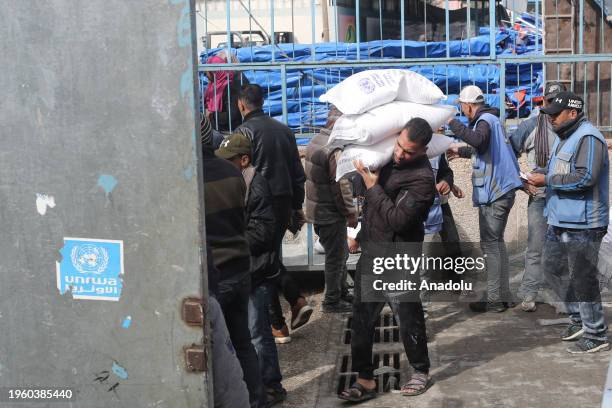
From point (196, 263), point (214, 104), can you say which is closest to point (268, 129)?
point (214, 104)

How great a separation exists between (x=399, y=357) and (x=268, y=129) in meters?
1.89

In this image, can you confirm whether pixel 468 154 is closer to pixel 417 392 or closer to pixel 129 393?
pixel 417 392

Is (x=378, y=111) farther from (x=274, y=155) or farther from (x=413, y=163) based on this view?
(x=274, y=155)

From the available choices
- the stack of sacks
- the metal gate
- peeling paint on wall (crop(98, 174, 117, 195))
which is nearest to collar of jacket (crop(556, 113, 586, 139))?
the stack of sacks

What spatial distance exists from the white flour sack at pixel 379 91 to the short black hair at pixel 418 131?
17.6 inches

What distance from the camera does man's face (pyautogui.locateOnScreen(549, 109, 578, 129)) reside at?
595 cm

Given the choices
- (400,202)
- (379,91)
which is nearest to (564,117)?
(379,91)

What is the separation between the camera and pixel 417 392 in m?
5.37

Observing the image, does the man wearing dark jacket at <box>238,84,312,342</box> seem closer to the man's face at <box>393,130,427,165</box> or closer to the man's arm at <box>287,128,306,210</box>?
the man's arm at <box>287,128,306,210</box>

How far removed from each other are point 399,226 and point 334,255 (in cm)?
204

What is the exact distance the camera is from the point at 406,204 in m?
5.08

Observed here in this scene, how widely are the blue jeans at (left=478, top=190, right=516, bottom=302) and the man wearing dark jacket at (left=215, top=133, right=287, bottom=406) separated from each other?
8.02ft

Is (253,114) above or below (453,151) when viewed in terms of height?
above

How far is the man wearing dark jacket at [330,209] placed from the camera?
22.1ft
